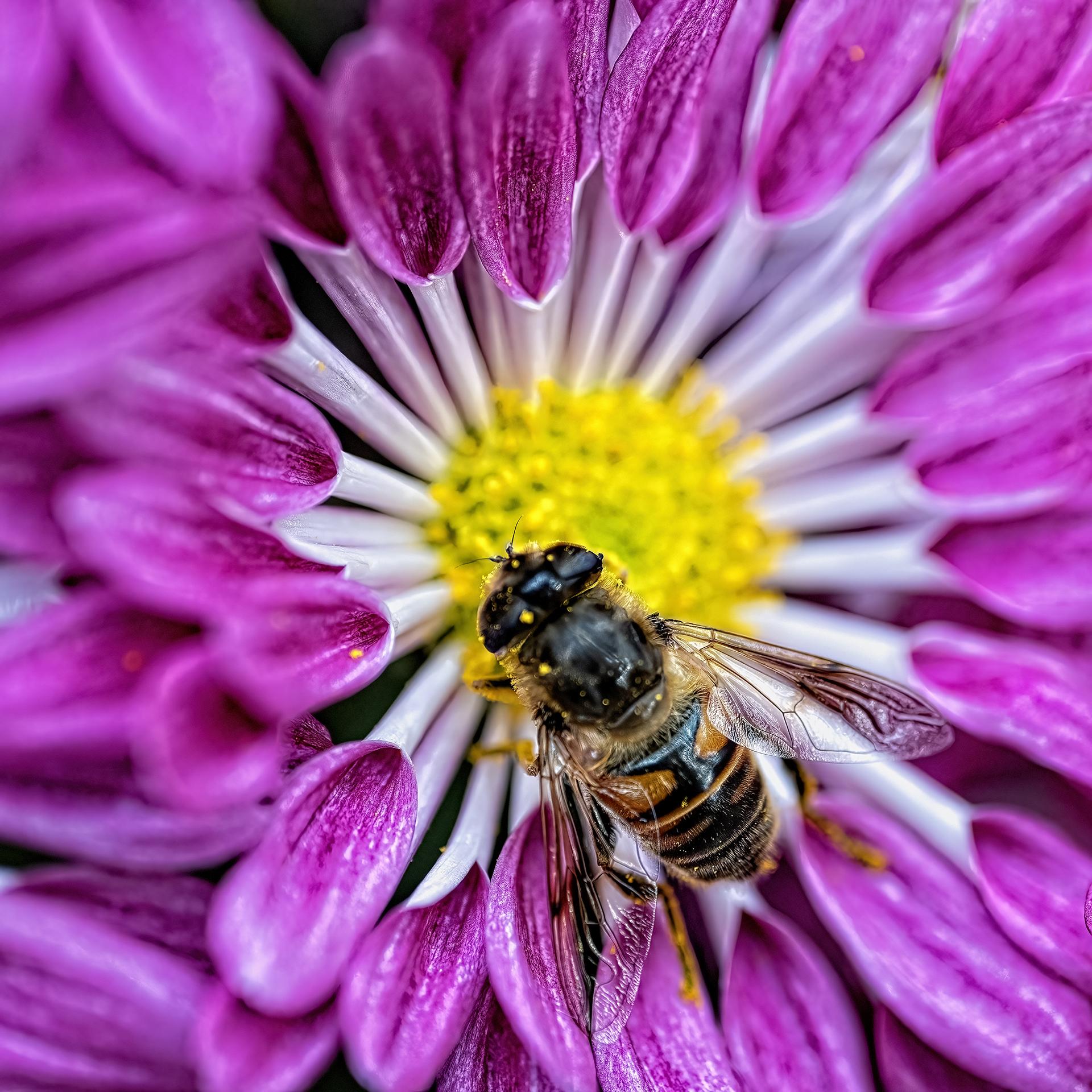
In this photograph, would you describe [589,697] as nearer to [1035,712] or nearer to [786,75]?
[1035,712]

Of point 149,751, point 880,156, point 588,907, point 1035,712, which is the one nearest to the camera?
point 149,751

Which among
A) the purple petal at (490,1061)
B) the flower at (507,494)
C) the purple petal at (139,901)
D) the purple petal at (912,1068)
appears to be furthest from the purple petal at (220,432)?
the purple petal at (912,1068)

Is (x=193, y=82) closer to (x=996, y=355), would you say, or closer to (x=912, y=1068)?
(x=996, y=355)

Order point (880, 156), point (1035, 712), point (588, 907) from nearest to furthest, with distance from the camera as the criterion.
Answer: point (588, 907)
point (1035, 712)
point (880, 156)

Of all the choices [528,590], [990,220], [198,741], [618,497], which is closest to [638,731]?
[528,590]

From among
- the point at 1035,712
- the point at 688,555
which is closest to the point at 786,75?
the point at 688,555

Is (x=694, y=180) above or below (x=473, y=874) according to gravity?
above

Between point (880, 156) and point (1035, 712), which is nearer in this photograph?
point (1035, 712)
